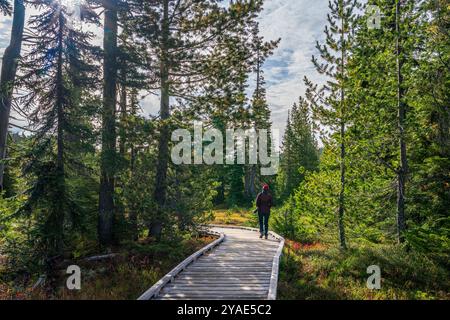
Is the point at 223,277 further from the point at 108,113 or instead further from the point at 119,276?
the point at 108,113

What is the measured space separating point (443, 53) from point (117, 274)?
12.8 m

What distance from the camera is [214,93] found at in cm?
1331

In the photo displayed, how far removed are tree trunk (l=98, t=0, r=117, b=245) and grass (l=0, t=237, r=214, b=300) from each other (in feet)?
4.01

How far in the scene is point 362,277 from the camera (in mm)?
10258

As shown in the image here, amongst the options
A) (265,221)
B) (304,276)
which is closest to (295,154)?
(265,221)

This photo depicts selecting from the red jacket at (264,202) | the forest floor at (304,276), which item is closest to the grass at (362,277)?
the forest floor at (304,276)

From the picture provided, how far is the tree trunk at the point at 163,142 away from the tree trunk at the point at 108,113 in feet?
5.85

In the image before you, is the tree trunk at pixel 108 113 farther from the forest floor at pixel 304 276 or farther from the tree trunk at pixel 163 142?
the tree trunk at pixel 163 142

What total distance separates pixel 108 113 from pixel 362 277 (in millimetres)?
10629

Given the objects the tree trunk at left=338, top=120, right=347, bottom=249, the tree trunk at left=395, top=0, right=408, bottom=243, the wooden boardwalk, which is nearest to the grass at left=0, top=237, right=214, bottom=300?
the wooden boardwalk

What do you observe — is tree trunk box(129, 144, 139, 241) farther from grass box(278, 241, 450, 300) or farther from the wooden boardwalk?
grass box(278, 241, 450, 300)

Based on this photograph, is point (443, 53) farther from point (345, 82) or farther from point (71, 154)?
point (71, 154)

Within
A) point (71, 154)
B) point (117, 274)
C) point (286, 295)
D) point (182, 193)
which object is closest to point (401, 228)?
point (286, 295)
